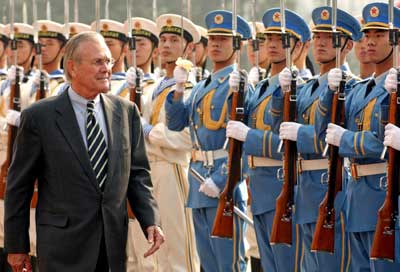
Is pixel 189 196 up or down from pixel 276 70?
down

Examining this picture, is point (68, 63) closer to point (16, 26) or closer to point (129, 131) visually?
point (129, 131)

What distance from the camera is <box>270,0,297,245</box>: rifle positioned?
10523 millimetres

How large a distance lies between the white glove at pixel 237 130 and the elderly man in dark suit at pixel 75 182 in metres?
2.43

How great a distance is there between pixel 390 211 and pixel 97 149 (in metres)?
1.90

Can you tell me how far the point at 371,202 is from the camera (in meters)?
9.63

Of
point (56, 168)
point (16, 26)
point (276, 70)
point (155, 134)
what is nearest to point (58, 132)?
point (56, 168)

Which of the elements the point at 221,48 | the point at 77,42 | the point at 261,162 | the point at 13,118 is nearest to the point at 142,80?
the point at 13,118

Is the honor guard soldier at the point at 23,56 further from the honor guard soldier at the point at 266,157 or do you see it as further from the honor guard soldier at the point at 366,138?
the honor guard soldier at the point at 366,138

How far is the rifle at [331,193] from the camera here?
32.5 feet

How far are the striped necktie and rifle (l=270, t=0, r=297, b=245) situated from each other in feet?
7.33

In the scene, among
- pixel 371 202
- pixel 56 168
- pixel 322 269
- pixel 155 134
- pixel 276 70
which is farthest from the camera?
pixel 155 134

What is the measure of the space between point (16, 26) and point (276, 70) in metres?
5.33

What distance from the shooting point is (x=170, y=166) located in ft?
42.3

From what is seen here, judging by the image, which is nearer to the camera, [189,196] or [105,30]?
[189,196]
